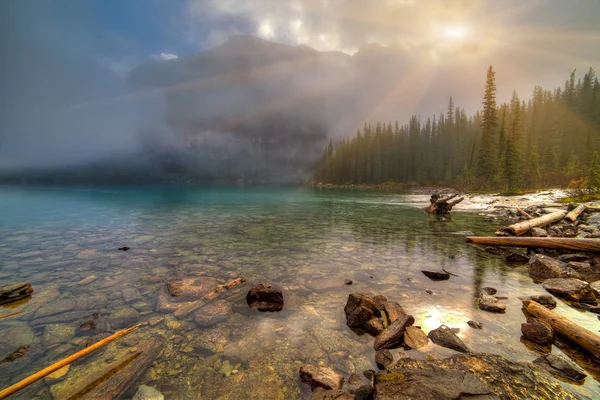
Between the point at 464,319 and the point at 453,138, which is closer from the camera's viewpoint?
the point at 464,319

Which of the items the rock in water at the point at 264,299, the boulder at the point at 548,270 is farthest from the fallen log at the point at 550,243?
the rock in water at the point at 264,299

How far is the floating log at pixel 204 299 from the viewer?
7.20 metres

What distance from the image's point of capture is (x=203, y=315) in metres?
7.04

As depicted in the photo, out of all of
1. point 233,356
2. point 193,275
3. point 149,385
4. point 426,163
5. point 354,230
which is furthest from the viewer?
point 426,163

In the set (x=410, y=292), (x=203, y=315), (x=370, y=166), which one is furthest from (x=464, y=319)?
(x=370, y=166)

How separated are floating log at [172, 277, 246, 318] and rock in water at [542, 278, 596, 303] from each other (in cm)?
1070

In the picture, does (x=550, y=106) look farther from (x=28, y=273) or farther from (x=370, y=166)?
(x=28, y=273)

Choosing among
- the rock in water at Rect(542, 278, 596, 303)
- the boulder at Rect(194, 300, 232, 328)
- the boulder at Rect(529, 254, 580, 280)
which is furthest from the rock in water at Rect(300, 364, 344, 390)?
the boulder at Rect(529, 254, 580, 280)

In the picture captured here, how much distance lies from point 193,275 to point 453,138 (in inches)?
6156

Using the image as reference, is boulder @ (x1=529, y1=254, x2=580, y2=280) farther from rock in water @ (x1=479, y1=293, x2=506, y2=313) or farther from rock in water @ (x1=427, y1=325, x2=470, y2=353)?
rock in water @ (x1=427, y1=325, x2=470, y2=353)

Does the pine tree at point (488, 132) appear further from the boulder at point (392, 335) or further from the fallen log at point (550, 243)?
the boulder at point (392, 335)

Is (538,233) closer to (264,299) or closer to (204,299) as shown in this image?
(264,299)

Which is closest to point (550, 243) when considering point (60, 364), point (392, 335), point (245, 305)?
point (392, 335)

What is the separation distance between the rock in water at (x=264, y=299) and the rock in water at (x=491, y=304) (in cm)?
605
